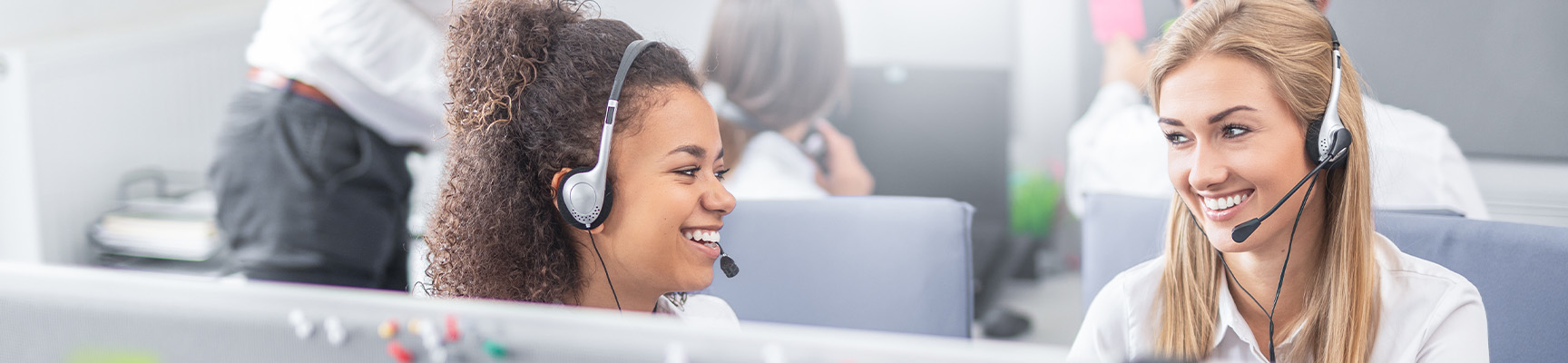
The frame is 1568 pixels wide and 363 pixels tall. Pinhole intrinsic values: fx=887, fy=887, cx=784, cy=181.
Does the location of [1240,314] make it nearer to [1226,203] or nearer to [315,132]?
[1226,203]

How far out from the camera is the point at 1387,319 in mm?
898

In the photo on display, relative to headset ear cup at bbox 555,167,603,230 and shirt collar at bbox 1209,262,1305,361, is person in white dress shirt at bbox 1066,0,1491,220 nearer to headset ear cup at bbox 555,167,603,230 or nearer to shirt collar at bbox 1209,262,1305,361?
shirt collar at bbox 1209,262,1305,361

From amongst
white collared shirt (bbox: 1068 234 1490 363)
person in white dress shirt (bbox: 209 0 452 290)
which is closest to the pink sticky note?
white collared shirt (bbox: 1068 234 1490 363)

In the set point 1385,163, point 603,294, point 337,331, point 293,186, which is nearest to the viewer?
point 337,331

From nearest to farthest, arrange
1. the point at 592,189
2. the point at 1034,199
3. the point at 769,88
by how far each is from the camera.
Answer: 1. the point at 592,189
2. the point at 769,88
3. the point at 1034,199

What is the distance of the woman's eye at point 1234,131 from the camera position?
0.90 m

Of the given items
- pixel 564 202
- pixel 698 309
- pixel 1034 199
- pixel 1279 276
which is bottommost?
pixel 1034 199

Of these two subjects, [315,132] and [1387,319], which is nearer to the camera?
[1387,319]

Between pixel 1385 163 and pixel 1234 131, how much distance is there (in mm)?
636

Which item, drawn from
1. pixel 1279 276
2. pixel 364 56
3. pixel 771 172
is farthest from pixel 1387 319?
pixel 364 56

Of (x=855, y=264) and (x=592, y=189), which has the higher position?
(x=592, y=189)

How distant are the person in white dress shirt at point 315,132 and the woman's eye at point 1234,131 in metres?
Result: 1.33

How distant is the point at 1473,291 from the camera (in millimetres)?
874

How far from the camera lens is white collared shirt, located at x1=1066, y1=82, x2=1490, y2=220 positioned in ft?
4.38
